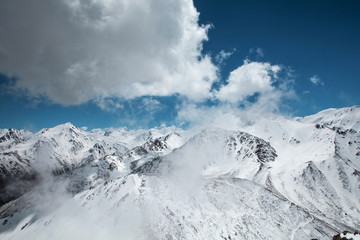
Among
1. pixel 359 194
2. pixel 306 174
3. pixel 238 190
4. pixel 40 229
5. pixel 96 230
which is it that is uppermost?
pixel 40 229

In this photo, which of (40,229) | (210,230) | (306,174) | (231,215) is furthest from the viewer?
(306,174)

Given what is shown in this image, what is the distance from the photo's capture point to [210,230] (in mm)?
69875

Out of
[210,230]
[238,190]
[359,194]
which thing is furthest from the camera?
[359,194]

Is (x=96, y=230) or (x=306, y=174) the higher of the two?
(x=96, y=230)

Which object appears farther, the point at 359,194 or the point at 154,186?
the point at 359,194

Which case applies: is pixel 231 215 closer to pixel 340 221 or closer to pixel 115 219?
pixel 115 219

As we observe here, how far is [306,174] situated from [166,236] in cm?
15188

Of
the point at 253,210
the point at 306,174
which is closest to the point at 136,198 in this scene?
the point at 253,210

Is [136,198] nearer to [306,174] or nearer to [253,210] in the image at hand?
[253,210]

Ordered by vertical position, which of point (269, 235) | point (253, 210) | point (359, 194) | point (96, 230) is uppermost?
point (96, 230)

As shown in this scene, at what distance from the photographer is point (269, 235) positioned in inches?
2798

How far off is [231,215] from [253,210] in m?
11.2

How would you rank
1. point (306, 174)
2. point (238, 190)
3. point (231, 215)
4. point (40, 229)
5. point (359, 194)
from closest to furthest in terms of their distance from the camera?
point (231, 215) < point (40, 229) < point (238, 190) < point (359, 194) < point (306, 174)

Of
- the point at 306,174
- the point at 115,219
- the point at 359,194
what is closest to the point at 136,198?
the point at 115,219
